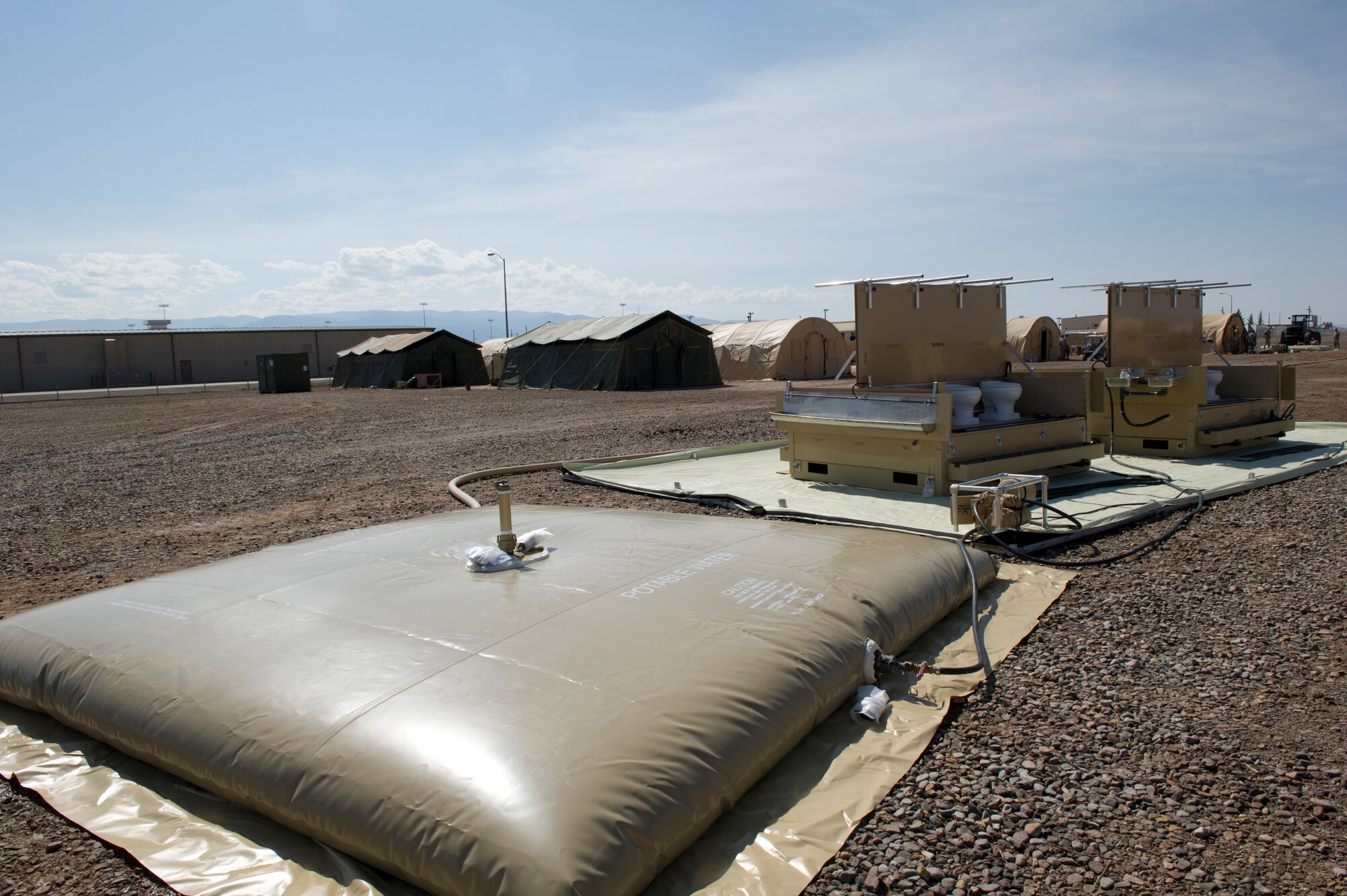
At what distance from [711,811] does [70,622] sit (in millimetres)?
2745

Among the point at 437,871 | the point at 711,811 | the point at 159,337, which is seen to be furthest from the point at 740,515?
the point at 159,337

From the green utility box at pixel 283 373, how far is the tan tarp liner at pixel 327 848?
104ft

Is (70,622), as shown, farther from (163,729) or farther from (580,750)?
(580,750)

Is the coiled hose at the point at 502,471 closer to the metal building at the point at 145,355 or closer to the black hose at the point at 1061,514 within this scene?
the black hose at the point at 1061,514

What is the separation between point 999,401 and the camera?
308 inches

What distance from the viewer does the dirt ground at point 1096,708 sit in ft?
7.63

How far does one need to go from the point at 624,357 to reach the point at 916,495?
64.5 feet

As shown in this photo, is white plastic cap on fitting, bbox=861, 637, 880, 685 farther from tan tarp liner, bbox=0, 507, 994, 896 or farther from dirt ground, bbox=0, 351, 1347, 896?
dirt ground, bbox=0, 351, 1347, 896

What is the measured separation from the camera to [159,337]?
144 feet

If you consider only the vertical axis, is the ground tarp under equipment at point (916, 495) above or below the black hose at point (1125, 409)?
below

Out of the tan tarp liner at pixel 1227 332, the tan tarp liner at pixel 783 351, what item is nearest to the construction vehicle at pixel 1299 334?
the tan tarp liner at pixel 1227 332

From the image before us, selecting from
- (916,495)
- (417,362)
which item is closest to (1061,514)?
(916,495)

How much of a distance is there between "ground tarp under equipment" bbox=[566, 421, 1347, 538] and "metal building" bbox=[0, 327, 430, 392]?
35.0 m

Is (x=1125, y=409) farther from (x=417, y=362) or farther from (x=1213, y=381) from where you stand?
(x=417, y=362)
